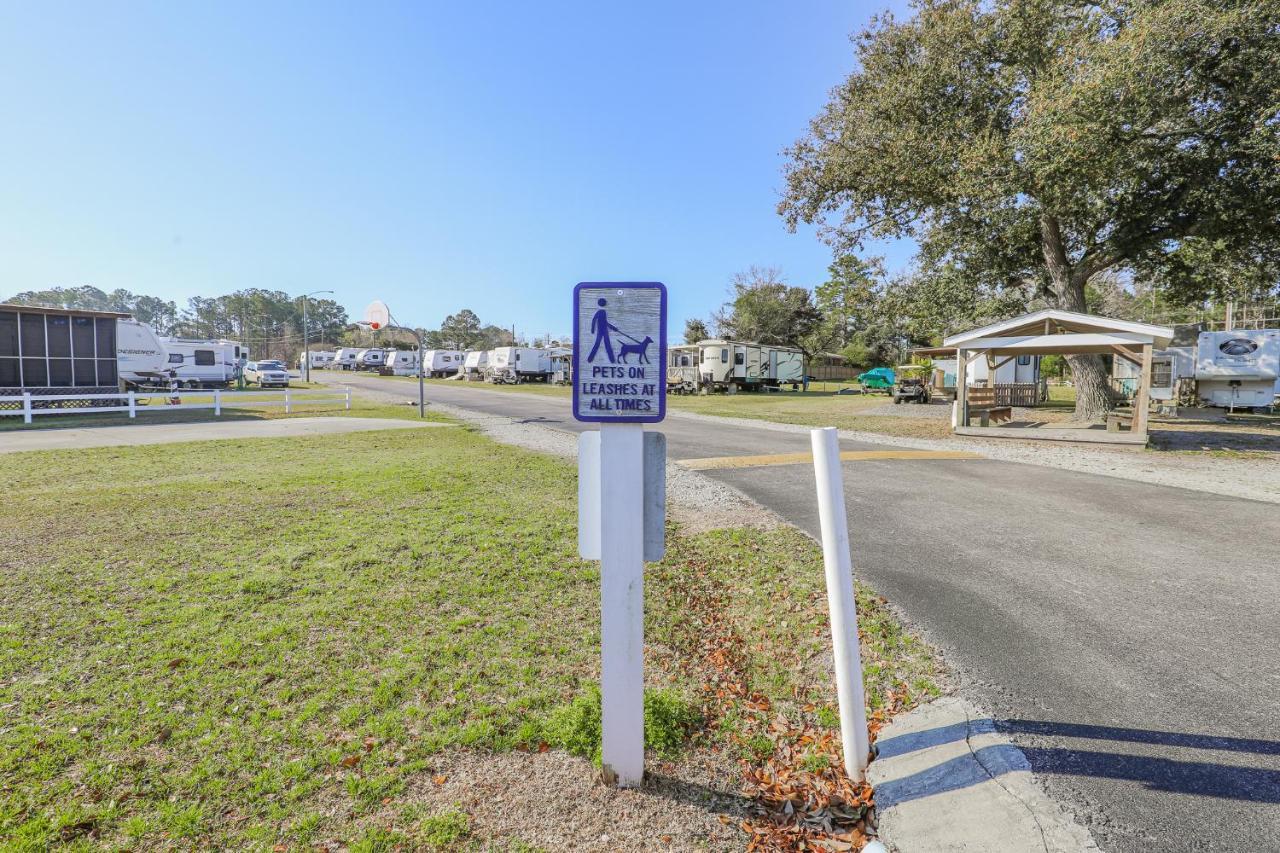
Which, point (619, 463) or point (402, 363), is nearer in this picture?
point (619, 463)

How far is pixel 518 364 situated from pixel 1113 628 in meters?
39.9

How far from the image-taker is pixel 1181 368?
69.8 feet

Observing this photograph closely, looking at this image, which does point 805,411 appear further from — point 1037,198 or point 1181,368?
point 1181,368

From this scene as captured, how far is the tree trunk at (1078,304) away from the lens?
15.6 meters

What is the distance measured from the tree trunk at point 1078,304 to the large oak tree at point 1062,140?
0.14 feet

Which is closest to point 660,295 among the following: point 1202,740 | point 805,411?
point 1202,740

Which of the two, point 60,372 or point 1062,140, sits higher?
point 1062,140

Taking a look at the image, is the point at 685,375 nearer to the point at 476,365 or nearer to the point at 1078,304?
the point at 1078,304

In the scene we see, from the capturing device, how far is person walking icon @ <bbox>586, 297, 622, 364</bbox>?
7.09 ft

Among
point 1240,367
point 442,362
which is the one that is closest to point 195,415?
point 1240,367

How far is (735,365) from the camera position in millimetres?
31875

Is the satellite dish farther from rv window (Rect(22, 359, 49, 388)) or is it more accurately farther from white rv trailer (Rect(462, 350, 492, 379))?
white rv trailer (Rect(462, 350, 492, 379))

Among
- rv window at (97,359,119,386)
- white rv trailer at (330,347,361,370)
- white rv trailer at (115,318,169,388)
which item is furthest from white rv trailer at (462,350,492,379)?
rv window at (97,359,119,386)

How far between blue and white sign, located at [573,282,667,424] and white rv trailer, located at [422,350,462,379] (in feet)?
171
